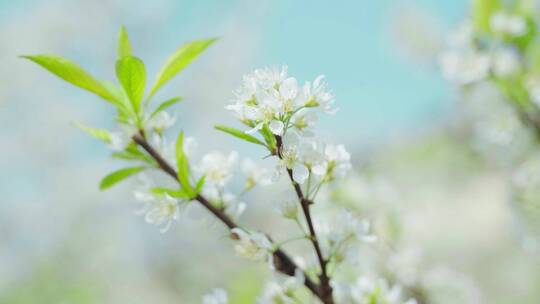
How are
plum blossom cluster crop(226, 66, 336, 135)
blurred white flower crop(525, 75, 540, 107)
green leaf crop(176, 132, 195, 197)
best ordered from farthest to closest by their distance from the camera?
blurred white flower crop(525, 75, 540, 107)
green leaf crop(176, 132, 195, 197)
plum blossom cluster crop(226, 66, 336, 135)

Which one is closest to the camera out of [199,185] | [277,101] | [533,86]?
[277,101]

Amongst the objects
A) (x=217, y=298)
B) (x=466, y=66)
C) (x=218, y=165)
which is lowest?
(x=217, y=298)

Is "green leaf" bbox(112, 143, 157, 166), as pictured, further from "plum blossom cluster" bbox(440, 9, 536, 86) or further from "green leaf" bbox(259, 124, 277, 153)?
"plum blossom cluster" bbox(440, 9, 536, 86)

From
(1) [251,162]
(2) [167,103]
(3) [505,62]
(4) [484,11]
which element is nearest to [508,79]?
(3) [505,62]

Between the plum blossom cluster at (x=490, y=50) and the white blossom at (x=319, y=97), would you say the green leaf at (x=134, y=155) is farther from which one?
the plum blossom cluster at (x=490, y=50)

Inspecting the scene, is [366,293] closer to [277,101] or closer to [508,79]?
[277,101]

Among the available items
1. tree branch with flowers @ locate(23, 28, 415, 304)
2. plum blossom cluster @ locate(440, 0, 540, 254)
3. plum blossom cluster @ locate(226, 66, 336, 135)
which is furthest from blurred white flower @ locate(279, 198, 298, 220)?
plum blossom cluster @ locate(440, 0, 540, 254)

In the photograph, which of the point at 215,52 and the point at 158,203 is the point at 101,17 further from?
the point at 158,203
